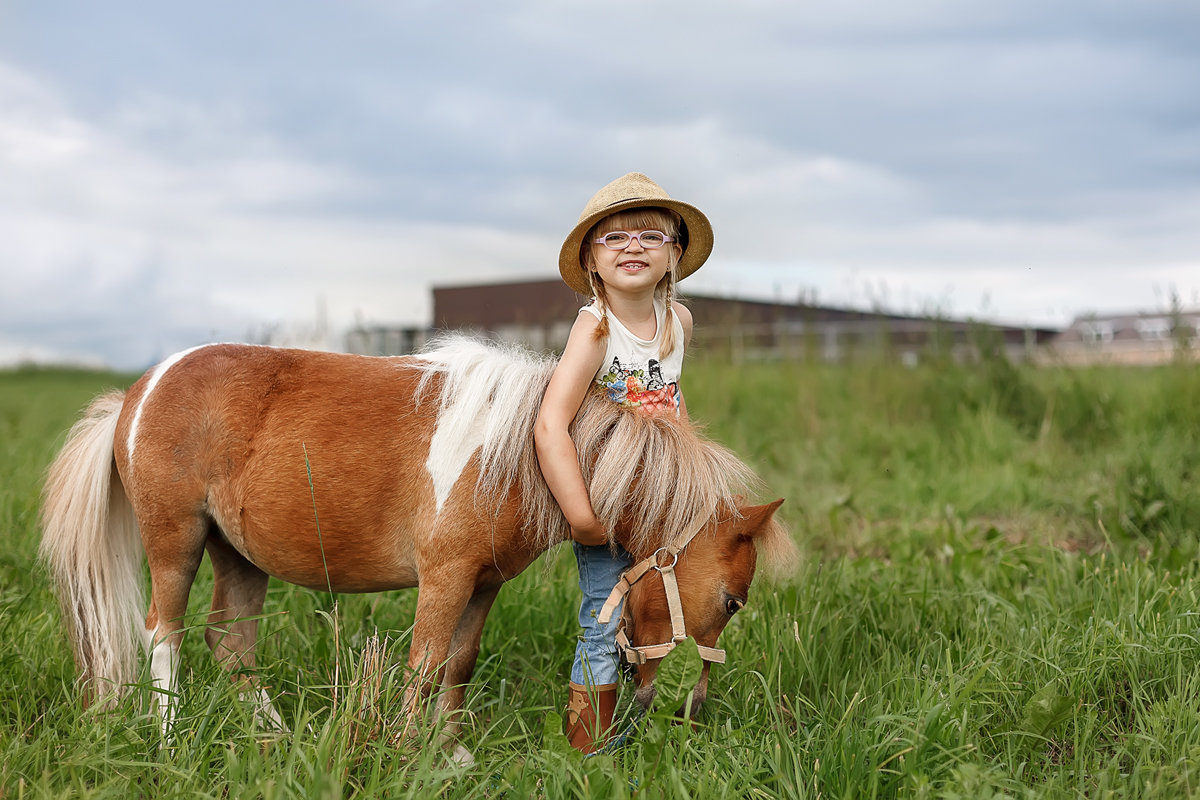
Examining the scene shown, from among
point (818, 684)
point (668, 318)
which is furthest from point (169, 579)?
point (818, 684)

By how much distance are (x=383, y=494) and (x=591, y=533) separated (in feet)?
2.15

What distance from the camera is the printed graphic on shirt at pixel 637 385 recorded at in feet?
8.95

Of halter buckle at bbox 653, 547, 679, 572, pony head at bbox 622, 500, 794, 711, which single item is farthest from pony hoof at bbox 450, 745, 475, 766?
halter buckle at bbox 653, 547, 679, 572

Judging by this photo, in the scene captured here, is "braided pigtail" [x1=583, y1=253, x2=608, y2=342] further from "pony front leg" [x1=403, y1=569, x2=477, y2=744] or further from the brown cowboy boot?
the brown cowboy boot

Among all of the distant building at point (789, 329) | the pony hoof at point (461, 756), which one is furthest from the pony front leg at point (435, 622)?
the distant building at point (789, 329)

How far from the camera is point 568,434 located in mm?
2566

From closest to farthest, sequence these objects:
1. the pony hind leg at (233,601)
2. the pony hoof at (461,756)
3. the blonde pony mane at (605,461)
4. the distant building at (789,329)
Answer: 1. the pony hoof at (461,756)
2. the blonde pony mane at (605,461)
3. the pony hind leg at (233,601)
4. the distant building at (789,329)

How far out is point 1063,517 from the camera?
5.42 meters

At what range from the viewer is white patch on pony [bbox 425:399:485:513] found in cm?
255

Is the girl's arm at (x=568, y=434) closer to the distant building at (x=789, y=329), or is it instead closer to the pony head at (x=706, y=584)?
the pony head at (x=706, y=584)

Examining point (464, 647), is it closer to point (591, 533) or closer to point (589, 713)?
point (589, 713)

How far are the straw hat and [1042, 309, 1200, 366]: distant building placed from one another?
6.77 m

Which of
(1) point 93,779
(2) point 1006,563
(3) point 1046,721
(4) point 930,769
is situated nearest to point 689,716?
(4) point 930,769

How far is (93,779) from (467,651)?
42.5 inches
